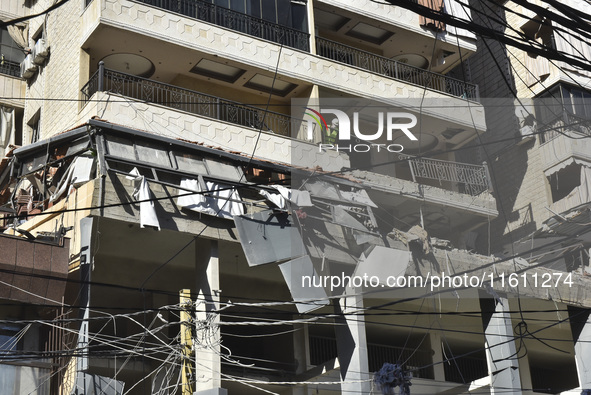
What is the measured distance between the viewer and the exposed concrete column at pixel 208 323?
1781 centimetres

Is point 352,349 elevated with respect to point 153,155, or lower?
lower

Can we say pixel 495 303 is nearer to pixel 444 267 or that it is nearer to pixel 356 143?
pixel 444 267

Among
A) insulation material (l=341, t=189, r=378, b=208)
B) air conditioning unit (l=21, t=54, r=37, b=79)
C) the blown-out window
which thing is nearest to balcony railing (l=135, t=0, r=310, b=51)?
the blown-out window

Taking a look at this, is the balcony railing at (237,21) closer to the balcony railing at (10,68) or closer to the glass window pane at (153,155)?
the glass window pane at (153,155)

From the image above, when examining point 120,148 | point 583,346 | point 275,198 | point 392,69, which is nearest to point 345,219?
A: point 275,198

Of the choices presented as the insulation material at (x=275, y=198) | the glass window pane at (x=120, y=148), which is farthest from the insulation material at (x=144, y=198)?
the insulation material at (x=275, y=198)

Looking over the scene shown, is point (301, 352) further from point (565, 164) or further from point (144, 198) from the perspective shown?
point (565, 164)

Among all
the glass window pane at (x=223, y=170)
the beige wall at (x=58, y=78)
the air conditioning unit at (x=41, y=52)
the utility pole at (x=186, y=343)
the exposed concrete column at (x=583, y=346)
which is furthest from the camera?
the air conditioning unit at (x=41, y=52)

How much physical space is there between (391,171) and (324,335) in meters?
6.83

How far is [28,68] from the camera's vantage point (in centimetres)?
2542

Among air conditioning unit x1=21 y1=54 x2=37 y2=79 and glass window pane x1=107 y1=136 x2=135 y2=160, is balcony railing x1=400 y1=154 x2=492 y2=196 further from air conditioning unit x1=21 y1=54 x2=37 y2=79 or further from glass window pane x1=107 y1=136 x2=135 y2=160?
air conditioning unit x1=21 y1=54 x2=37 y2=79

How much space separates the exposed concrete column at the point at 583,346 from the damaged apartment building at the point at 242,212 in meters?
0.07

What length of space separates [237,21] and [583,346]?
13.9 metres

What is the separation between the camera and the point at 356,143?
27.6 meters
